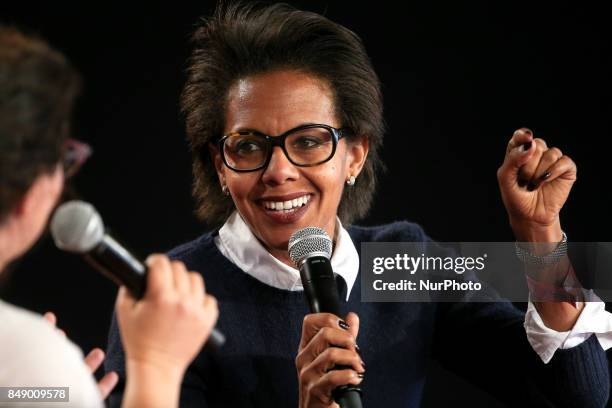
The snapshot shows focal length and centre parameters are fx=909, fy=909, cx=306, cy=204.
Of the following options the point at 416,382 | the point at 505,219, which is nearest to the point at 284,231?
the point at 416,382

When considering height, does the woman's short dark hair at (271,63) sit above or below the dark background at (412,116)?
below

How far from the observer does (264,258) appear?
157 centimetres

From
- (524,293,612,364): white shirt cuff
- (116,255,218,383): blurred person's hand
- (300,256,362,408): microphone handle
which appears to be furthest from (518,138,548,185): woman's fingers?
(116,255,218,383): blurred person's hand

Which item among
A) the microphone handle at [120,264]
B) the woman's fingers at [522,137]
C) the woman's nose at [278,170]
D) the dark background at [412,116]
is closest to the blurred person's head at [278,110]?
the woman's nose at [278,170]

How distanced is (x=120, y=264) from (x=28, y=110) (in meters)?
0.16

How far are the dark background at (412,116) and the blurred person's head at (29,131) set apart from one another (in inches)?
51.9

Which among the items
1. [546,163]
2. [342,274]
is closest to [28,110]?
[546,163]

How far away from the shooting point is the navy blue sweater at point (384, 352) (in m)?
1.51

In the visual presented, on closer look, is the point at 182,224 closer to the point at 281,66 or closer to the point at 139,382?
the point at 281,66

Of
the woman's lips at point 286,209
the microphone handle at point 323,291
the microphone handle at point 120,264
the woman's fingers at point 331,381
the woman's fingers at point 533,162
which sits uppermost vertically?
the woman's fingers at point 533,162

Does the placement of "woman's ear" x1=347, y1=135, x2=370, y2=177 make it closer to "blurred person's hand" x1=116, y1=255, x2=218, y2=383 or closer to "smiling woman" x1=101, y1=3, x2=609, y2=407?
"smiling woman" x1=101, y1=3, x2=609, y2=407

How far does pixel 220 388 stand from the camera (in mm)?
1522

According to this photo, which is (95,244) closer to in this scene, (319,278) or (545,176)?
(319,278)

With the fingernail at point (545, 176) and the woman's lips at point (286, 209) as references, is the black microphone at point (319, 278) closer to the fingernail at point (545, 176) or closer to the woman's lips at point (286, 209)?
the woman's lips at point (286, 209)
